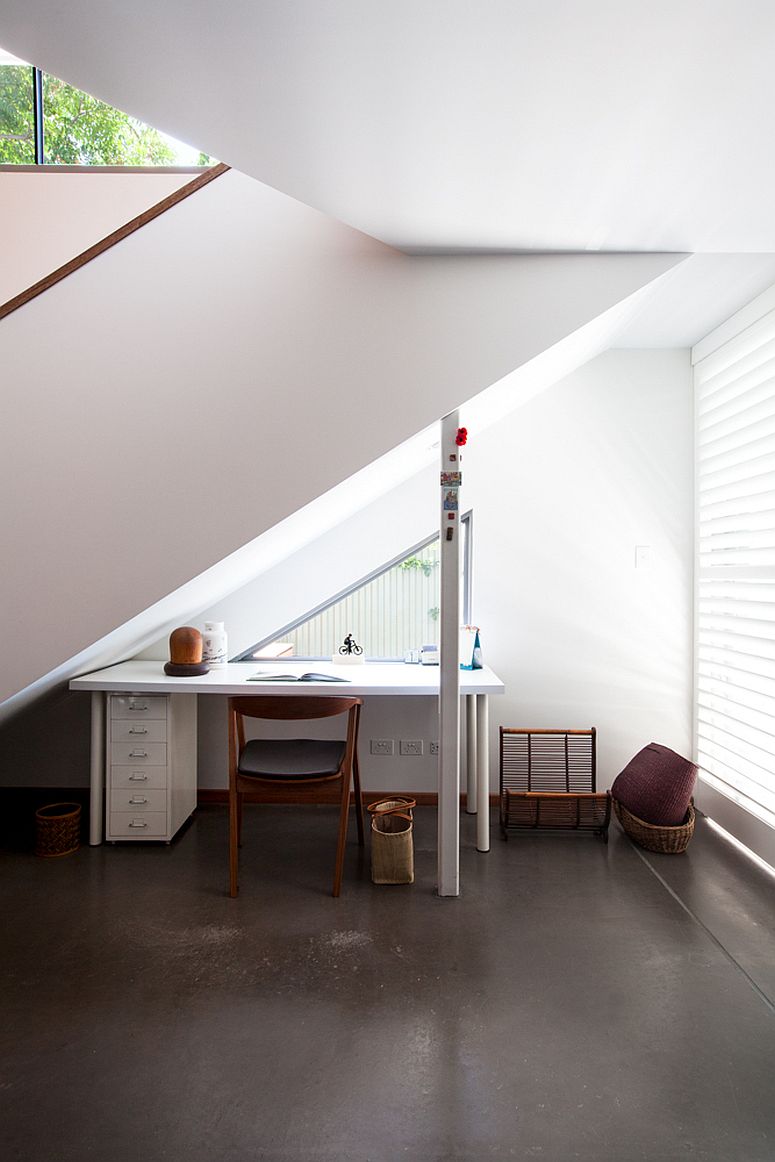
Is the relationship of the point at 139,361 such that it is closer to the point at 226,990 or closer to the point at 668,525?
the point at 226,990

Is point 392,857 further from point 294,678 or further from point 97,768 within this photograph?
point 97,768

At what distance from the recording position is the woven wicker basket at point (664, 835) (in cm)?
304

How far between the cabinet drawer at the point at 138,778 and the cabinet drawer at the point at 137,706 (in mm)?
240

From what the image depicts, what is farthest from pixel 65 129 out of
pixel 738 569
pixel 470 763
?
pixel 738 569

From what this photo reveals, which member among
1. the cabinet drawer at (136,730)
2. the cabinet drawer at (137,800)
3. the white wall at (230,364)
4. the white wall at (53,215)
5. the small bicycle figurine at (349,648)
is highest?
the white wall at (53,215)

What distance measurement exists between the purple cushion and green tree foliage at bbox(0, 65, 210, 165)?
Answer: 3386 millimetres

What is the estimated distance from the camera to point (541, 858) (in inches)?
120

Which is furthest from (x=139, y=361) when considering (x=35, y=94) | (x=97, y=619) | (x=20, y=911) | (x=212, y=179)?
(x=20, y=911)

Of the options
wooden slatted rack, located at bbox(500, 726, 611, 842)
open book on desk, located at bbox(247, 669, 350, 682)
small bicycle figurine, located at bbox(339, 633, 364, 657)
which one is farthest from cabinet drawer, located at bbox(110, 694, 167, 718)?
wooden slatted rack, located at bbox(500, 726, 611, 842)

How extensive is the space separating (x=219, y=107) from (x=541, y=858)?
2.90m

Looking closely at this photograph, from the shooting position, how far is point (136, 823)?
3113 mm

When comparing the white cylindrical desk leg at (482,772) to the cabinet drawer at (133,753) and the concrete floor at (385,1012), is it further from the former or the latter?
the cabinet drawer at (133,753)

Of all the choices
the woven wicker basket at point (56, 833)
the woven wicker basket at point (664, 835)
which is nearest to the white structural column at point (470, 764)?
the woven wicker basket at point (664, 835)

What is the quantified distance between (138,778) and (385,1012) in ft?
5.32
